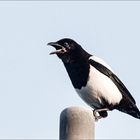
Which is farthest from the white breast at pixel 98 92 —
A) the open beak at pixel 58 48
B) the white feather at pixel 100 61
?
the open beak at pixel 58 48

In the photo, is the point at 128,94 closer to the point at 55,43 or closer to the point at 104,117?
the point at 104,117

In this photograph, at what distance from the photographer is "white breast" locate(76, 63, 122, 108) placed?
24.6ft

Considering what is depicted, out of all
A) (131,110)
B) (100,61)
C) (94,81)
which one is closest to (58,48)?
(100,61)

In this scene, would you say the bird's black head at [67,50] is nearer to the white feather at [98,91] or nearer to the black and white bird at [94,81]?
the black and white bird at [94,81]

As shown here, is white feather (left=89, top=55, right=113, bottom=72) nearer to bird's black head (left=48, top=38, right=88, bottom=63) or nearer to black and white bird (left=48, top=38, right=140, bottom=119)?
black and white bird (left=48, top=38, right=140, bottom=119)

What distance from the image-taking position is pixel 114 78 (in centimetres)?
799

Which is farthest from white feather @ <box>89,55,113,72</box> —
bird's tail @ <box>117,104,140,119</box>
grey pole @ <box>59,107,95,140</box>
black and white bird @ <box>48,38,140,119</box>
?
grey pole @ <box>59,107,95,140</box>

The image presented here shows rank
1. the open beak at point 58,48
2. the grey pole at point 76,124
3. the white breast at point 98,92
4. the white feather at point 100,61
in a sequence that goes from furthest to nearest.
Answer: the white feather at point 100,61, the open beak at point 58,48, the white breast at point 98,92, the grey pole at point 76,124

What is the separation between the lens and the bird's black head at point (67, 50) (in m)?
7.96

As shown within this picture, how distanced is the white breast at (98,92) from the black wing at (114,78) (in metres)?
0.11

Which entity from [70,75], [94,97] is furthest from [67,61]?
[94,97]

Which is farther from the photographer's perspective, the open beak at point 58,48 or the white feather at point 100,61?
the white feather at point 100,61

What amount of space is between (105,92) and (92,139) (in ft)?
11.0

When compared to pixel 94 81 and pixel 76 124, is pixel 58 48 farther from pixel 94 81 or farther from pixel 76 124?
pixel 76 124
